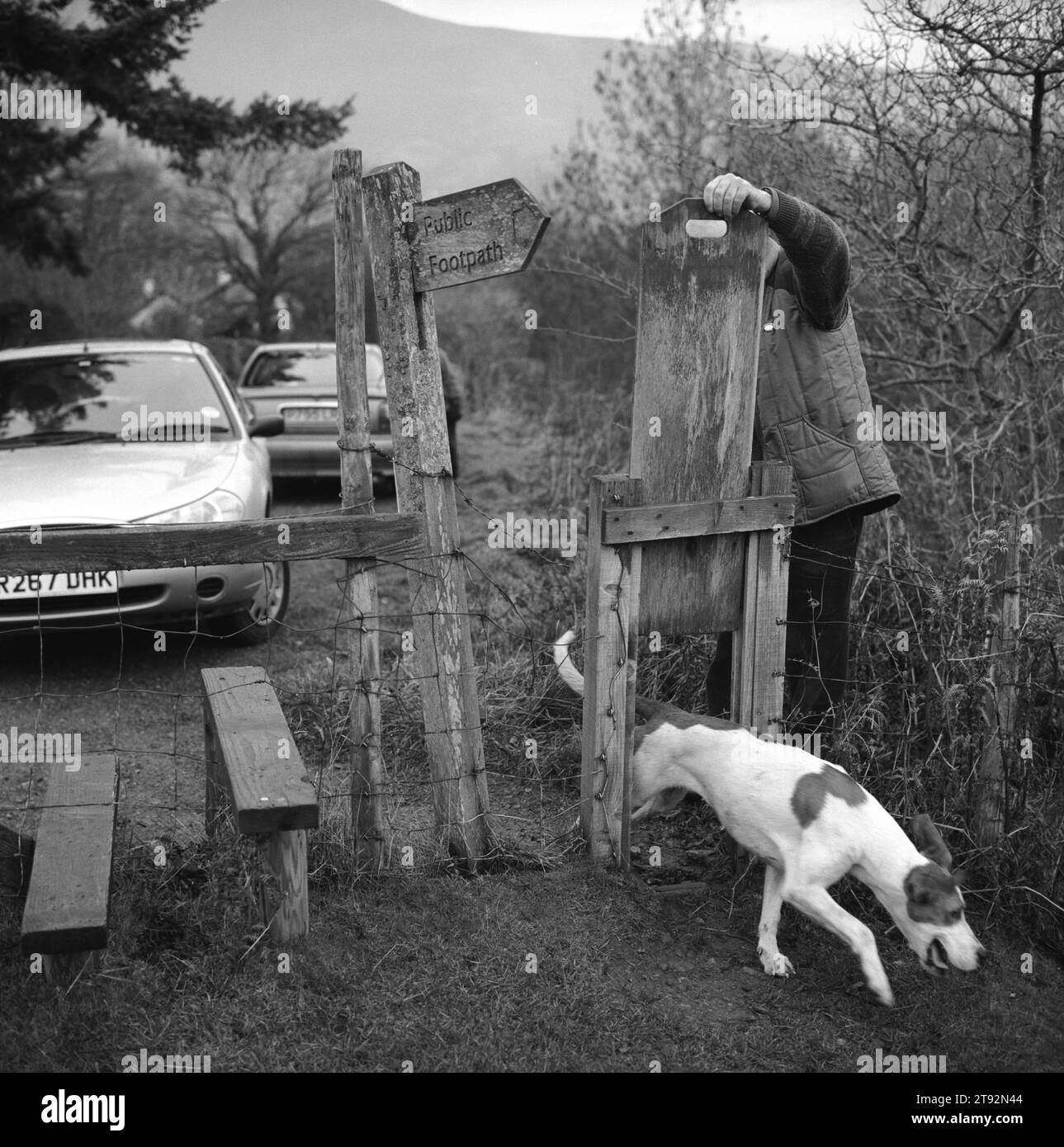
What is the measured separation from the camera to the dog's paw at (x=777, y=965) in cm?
334

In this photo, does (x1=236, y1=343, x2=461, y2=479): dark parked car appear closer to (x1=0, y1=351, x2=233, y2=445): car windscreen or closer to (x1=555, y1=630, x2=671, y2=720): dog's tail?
(x1=0, y1=351, x2=233, y2=445): car windscreen

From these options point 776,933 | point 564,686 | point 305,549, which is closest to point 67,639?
point 564,686

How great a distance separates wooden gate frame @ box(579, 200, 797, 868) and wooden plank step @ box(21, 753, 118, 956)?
1.45 meters

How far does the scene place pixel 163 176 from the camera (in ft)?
149

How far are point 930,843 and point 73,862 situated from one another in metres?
2.30

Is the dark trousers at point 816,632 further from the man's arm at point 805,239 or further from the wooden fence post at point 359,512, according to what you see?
the wooden fence post at point 359,512

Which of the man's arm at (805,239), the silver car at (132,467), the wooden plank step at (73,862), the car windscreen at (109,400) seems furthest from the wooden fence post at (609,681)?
the car windscreen at (109,400)

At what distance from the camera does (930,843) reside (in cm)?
328

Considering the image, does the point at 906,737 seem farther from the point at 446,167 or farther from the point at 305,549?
the point at 446,167

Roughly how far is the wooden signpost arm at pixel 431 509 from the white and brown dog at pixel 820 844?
662mm

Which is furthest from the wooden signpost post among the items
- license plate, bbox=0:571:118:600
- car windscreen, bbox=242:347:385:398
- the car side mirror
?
car windscreen, bbox=242:347:385:398

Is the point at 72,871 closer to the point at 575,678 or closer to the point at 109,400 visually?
the point at 575,678

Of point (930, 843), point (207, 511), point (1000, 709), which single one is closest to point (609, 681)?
point (930, 843)

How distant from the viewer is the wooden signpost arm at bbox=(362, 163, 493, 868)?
3479 millimetres
